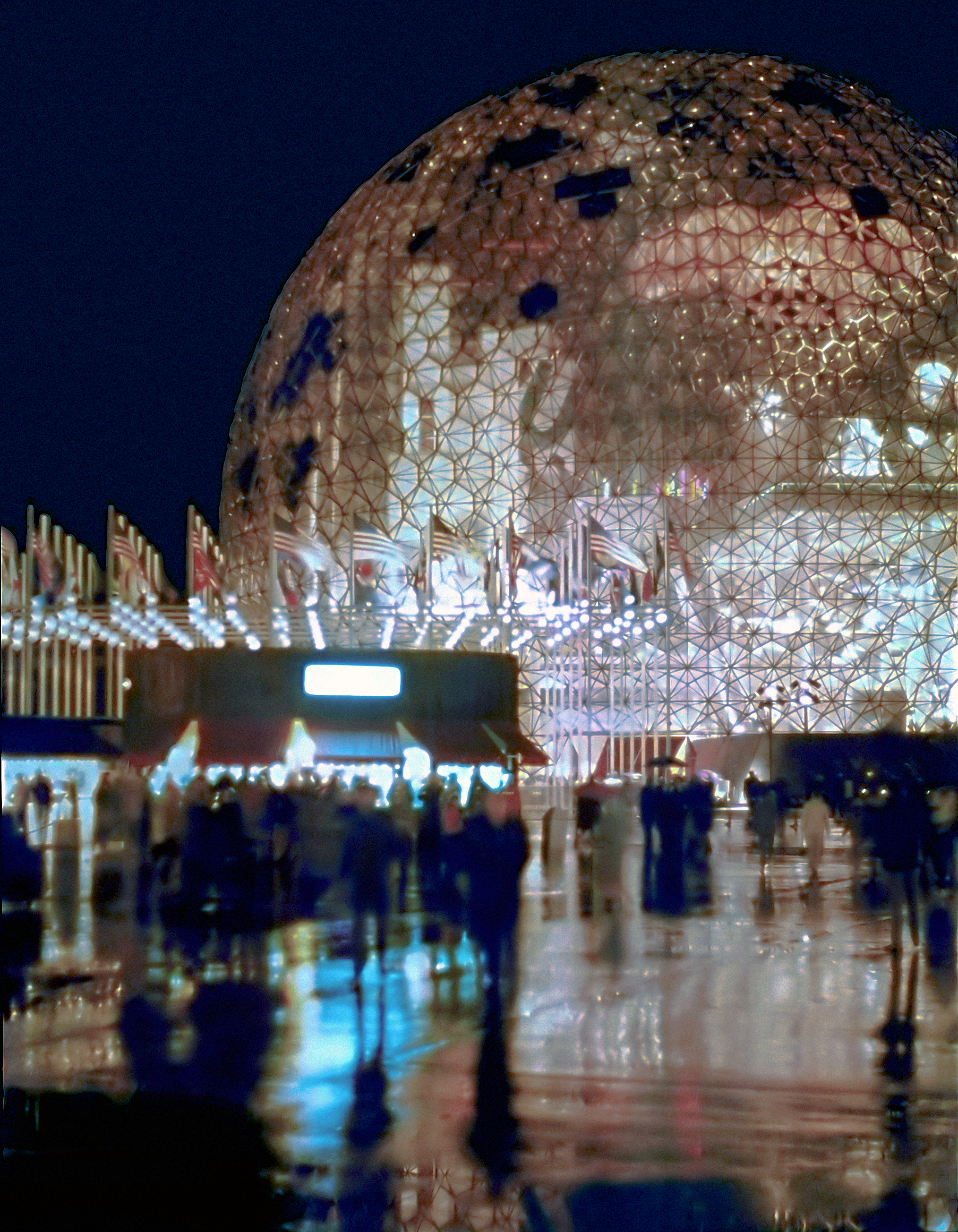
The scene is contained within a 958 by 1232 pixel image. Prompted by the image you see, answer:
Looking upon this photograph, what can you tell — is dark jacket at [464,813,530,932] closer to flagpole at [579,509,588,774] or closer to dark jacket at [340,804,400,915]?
dark jacket at [340,804,400,915]

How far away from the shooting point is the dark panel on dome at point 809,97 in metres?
52.7

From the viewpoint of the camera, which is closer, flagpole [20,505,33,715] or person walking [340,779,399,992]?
person walking [340,779,399,992]

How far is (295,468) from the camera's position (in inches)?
2110

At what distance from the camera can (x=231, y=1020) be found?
1065 cm

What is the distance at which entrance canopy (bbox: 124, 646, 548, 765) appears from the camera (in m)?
33.6

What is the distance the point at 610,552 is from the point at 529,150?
67.6ft

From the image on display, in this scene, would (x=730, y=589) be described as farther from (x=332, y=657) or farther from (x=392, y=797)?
(x=392, y=797)

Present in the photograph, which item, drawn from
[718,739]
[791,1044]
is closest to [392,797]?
[791,1044]

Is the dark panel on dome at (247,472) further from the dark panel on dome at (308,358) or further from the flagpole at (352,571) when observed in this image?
the flagpole at (352,571)

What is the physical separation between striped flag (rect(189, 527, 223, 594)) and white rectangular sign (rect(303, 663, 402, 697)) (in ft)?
14.8

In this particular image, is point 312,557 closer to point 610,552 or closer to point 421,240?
point 610,552

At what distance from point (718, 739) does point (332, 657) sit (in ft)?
52.2

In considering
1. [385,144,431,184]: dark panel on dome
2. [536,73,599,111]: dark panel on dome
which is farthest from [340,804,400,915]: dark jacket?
[385,144,431,184]: dark panel on dome

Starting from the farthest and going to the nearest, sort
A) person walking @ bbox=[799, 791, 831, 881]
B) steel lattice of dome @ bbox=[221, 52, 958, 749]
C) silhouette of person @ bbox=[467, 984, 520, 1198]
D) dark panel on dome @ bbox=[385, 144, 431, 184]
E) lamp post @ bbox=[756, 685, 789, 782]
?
dark panel on dome @ bbox=[385, 144, 431, 184] → steel lattice of dome @ bbox=[221, 52, 958, 749] → lamp post @ bbox=[756, 685, 789, 782] → person walking @ bbox=[799, 791, 831, 881] → silhouette of person @ bbox=[467, 984, 520, 1198]
